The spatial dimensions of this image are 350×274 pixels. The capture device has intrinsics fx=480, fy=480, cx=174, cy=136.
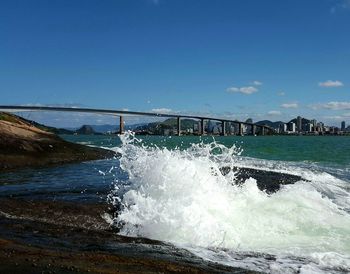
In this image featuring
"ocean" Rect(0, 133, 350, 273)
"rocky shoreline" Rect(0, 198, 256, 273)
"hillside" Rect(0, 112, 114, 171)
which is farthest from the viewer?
"hillside" Rect(0, 112, 114, 171)

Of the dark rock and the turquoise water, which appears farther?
the turquoise water

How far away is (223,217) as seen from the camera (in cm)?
1143

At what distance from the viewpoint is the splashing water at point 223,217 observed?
8.81 meters

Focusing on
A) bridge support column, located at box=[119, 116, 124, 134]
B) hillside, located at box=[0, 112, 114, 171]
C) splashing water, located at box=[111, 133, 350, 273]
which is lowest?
splashing water, located at box=[111, 133, 350, 273]

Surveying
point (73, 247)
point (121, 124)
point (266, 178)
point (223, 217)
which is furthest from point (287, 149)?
point (73, 247)

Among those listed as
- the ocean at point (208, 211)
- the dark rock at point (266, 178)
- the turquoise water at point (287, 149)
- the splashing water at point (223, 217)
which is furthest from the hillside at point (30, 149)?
the dark rock at point (266, 178)

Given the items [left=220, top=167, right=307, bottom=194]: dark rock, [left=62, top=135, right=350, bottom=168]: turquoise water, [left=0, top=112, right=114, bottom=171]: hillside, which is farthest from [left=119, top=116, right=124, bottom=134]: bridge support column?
[left=220, top=167, right=307, bottom=194]: dark rock

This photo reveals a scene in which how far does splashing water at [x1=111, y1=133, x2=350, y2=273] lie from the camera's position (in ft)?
28.9

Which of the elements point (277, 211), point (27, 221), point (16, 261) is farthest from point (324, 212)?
point (16, 261)

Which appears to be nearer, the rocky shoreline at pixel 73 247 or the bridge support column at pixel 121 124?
the rocky shoreline at pixel 73 247

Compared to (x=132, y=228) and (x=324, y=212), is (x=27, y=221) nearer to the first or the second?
(x=132, y=228)

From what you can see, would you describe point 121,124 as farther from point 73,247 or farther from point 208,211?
point 73,247

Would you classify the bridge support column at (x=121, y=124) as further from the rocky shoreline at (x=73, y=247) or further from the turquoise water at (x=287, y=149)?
the rocky shoreline at (x=73, y=247)

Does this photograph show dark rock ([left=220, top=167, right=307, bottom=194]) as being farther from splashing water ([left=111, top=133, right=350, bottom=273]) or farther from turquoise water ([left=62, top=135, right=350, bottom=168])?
turquoise water ([left=62, top=135, right=350, bottom=168])
